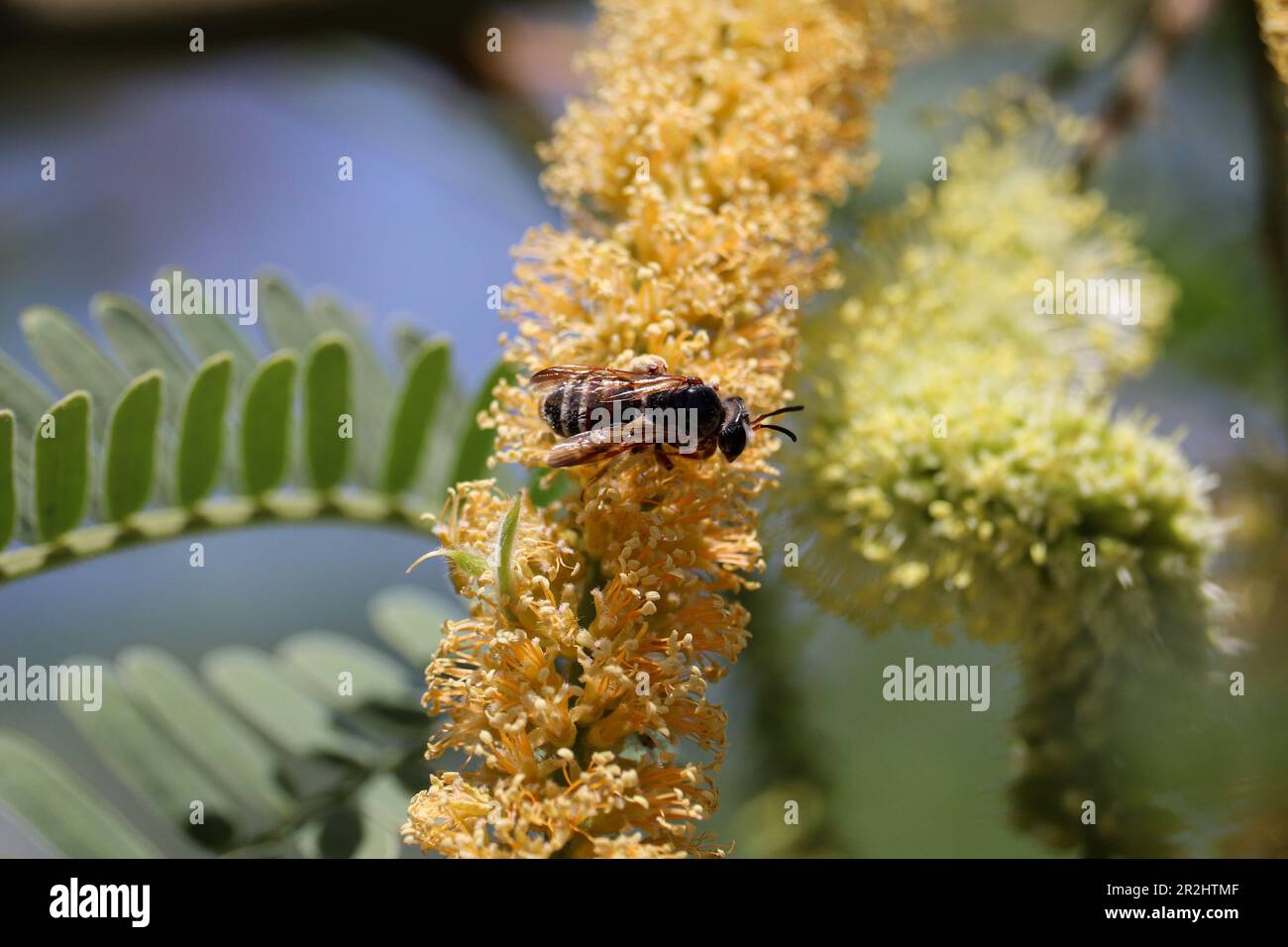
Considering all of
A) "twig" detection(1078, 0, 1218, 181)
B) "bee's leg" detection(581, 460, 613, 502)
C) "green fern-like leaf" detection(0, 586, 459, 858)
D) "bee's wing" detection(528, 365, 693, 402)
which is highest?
"twig" detection(1078, 0, 1218, 181)

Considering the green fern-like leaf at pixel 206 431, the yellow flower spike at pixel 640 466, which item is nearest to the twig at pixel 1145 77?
the yellow flower spike at pixel 640 466

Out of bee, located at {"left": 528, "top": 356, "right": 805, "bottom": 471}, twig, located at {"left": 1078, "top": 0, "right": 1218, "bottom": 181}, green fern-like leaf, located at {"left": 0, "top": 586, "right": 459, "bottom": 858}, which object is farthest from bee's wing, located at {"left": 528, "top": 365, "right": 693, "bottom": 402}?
twig, located at {"left": 1078, "top": 0, "right": 1218, "bottom": 181}

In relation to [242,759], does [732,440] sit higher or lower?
higher

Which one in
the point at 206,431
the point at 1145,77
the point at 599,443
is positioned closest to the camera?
the point at 599,443

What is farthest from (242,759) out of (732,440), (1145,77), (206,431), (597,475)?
(1145,77)

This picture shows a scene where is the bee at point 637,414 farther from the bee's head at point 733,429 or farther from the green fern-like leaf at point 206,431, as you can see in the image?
the green fern-like leaf at point 206,431

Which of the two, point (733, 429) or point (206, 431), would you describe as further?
point (206, 431)

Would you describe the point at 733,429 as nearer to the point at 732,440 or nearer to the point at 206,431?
the point at 732,440

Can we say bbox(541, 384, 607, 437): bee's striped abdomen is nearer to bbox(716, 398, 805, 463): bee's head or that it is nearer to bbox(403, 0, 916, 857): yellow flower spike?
bbox(403, 0, 916, 857): yellow flower spike
